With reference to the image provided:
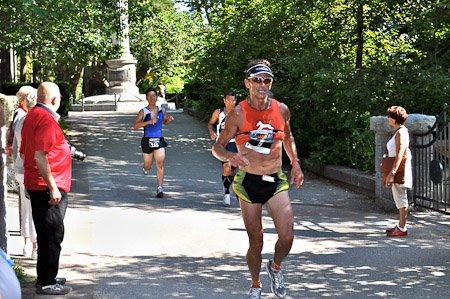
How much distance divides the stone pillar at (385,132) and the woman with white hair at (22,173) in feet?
18.4

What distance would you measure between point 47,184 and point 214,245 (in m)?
2.71

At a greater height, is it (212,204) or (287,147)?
(287,147)

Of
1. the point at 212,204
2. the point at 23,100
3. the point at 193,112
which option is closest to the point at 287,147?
the point at 23,100

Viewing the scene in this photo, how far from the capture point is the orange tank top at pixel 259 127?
5.69 metres

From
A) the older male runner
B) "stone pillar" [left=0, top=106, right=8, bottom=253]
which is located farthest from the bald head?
the older male runner

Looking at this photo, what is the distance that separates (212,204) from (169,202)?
69 centimetres

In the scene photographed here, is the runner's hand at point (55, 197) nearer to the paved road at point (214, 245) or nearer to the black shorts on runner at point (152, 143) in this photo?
the paved road at point (214, 245)

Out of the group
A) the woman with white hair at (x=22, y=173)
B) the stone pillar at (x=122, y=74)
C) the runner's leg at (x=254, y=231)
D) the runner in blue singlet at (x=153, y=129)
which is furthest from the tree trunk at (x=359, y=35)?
the stone pillar at (x=122, y=74)

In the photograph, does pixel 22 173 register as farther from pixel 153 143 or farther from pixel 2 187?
pixel 153 143

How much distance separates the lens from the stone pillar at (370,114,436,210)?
34.7 ft

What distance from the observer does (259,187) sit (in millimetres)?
5707

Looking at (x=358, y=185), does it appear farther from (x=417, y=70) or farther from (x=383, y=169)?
(x=383, y=169)

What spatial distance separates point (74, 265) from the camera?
23.1 ft

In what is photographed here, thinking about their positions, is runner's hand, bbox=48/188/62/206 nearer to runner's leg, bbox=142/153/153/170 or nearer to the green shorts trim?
the green shorts trim
